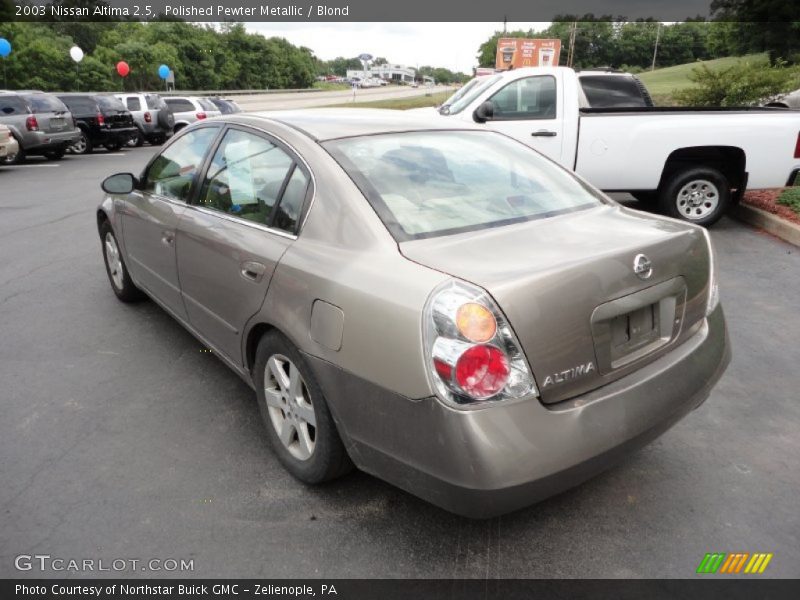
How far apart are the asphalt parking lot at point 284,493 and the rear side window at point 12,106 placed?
13.4 m

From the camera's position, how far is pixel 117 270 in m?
5.36

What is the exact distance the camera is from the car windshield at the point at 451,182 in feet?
8.87

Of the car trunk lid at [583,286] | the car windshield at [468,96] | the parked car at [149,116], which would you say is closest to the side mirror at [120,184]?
the car trunk lid at [583,286]

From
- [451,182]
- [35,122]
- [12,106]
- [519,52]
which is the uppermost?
[519,52]

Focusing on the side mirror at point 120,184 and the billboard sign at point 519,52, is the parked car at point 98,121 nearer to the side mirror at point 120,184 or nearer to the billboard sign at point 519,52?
the side mirror at point 120,184

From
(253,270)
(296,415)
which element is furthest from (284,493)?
(253,270)

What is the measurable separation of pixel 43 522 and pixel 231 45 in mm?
87082

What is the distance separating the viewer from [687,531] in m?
2.59

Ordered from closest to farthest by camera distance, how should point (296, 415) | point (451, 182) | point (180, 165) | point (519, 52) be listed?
1. point (296, 415)
2. point (451, 182)
3. point (180, 165)
4. point (519, 52)

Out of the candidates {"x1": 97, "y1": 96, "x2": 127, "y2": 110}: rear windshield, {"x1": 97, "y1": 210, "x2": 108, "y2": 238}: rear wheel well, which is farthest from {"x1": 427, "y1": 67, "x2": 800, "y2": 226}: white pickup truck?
{"x1": 97, "y1": 96, "x2": 127, "y2": 110}: rear windshield

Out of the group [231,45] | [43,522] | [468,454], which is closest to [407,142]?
[468,454]

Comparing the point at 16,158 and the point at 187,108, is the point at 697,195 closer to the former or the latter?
the point at 16,158

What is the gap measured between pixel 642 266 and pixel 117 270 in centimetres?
443

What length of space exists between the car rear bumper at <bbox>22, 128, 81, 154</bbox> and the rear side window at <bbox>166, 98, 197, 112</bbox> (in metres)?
5.82
